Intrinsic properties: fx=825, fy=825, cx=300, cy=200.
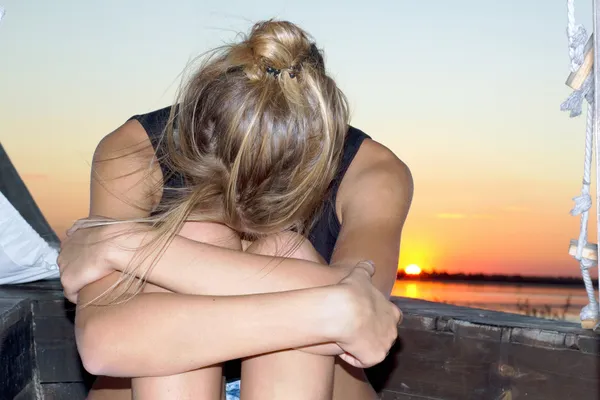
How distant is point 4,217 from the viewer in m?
2.12

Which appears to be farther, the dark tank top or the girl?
the dark tank top

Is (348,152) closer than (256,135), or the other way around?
(256,135)

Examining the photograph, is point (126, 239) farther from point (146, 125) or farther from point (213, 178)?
point (146, 125)

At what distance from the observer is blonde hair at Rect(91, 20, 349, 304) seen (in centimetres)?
134

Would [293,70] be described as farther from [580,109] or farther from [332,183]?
[580,109]

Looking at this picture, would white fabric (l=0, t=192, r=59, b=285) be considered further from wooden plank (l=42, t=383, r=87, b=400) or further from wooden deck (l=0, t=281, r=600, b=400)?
wooden plank (l=42, t=383, r=87, b=400)

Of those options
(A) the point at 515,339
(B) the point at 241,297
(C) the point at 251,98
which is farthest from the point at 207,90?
(A) the point at 515,339

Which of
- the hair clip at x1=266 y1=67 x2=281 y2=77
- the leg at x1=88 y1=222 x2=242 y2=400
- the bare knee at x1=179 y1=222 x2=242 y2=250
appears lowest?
the leg at x1=88 y1=222 x2=242 y2=400

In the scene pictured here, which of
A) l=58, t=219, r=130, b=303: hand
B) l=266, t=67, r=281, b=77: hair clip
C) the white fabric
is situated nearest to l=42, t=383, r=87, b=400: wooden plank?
the white fabric

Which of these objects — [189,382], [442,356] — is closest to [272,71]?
[189,382]

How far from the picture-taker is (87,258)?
135cm

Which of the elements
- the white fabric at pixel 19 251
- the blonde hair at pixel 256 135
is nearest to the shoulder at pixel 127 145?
the blonde hair at pixel 256 135

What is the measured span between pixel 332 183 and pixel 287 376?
431 mm

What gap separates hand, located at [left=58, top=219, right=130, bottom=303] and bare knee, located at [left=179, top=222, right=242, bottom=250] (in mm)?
119
